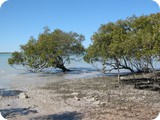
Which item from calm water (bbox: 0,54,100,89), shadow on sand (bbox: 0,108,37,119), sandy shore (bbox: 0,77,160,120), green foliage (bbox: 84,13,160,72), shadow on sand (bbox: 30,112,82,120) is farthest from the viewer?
calm water (bbox: 0,54,100,89)

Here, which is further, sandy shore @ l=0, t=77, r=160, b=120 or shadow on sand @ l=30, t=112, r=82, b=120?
sandy shore @ l=0, t=77, r=160, b=120

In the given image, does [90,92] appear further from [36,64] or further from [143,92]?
[36,64]

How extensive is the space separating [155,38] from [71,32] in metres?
15.7

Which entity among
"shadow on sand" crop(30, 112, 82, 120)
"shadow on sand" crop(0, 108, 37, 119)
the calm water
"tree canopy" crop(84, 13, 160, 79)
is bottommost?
"shadow on sand" crop(30, 112, 82, 120)

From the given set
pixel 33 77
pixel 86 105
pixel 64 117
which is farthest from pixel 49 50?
pixel 64 117

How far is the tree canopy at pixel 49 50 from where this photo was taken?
24.3m

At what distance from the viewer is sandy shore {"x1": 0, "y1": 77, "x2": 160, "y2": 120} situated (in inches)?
333

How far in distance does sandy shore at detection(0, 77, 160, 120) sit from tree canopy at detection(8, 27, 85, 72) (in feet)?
37.3

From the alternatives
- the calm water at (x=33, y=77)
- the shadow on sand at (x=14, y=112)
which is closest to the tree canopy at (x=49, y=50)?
the calm water at (x=33, y=77)

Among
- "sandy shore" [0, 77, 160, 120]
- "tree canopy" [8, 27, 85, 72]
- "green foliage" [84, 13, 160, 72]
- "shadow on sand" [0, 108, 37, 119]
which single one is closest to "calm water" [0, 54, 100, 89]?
"tree canopy" [8, 27, 85, 72]

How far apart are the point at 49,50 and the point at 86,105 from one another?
14712 millimetres

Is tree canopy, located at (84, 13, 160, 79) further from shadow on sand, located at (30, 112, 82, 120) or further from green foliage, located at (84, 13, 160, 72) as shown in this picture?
shadow on sand, located at (30, 112, 82, 120)

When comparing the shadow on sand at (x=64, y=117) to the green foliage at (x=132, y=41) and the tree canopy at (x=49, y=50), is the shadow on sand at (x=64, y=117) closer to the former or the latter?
the green foliage at (x=132, y=41)

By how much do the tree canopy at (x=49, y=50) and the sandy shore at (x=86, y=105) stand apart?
1136 centimetres
